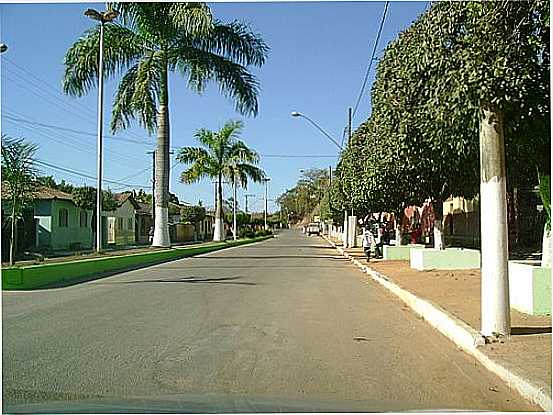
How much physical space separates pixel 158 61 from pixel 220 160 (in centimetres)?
2159

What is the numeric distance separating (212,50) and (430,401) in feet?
84.4

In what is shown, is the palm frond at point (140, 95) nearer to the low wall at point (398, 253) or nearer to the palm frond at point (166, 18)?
the palm frond at point (166, 18)

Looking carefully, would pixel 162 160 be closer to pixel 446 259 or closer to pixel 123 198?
pixel 446 259

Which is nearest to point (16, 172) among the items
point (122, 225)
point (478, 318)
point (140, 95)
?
point (140, 95)

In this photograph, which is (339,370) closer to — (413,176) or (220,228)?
(413,176)

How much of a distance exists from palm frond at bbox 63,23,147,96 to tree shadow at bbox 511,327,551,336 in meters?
23.1

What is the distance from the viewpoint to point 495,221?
920 centimetres

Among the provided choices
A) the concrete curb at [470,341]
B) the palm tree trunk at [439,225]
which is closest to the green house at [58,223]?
the palm tree trunk at [439,225]

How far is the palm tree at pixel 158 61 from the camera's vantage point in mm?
29031

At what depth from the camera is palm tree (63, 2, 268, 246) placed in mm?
29031

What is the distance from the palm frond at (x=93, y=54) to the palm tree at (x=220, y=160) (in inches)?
770

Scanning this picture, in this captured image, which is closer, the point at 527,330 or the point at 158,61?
the point at 527,330

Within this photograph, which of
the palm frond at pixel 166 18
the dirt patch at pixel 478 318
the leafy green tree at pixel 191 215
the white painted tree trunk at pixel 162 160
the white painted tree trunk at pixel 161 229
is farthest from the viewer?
the leafy green tree at pixel 191 215

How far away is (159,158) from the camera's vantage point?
3112 centimetres
